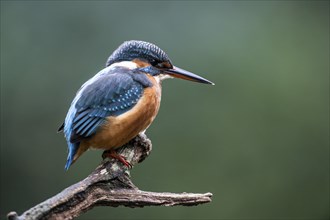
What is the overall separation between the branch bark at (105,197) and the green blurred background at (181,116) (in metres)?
1.97

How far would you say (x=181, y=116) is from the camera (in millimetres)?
4543

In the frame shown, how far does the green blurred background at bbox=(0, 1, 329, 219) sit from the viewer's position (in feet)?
14.9

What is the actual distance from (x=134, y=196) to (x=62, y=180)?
225 centimetres

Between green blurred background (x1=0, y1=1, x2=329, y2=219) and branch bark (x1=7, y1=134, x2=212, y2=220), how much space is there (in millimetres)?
1970

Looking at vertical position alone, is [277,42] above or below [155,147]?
above

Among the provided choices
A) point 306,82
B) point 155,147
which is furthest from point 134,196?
point 306,82

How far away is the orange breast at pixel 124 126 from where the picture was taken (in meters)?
2.59

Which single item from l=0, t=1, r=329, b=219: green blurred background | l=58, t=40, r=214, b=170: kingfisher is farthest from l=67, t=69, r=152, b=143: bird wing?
l=0, t=1, r=329, b=219: green blurred background

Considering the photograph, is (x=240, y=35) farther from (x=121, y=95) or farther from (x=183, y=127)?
(x=121, y=95)

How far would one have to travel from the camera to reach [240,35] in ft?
16.0

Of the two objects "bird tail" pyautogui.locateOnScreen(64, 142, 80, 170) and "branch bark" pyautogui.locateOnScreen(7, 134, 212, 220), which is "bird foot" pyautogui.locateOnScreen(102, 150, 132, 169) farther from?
"bird tail" pyautogui.locateOnScreen(64, 142, 80, 170)

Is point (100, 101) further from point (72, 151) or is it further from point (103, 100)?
point (72, 151)

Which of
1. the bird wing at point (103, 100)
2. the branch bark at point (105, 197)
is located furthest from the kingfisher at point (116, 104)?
the branch bark at point (105, 197)

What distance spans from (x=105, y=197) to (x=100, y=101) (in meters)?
0.46
